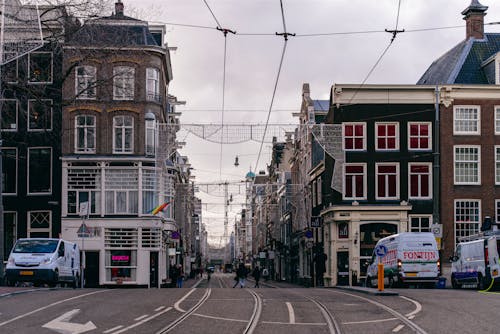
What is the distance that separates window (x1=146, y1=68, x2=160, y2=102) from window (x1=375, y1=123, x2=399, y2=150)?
45.8 ft

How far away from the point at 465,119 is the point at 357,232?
9.65 m

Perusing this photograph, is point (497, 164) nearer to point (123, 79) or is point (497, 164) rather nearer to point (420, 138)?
point (420, 138)

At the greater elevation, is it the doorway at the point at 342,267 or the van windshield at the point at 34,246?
the van windshield at the point at 34,246

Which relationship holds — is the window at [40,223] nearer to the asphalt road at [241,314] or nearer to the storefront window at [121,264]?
the storefront window at [121,264]

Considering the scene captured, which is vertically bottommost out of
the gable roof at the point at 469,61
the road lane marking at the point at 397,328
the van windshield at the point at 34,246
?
the road lane marking at the point at 397,328

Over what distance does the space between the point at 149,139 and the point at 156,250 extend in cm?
686

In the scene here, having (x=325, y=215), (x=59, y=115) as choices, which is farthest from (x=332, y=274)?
(x=59, y=115)

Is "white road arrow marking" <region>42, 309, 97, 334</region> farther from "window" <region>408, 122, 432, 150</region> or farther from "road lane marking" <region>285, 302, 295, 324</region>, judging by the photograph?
"window" <region>408, 122, 432, 150</region>

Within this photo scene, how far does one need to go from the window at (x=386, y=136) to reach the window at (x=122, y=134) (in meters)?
15.3

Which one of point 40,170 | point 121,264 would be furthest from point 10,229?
point 121,264

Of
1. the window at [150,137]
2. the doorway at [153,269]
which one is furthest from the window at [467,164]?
the doorway at [153,269]

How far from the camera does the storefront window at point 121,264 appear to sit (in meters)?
53.2

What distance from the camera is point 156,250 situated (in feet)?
176

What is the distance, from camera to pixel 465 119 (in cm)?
5391
